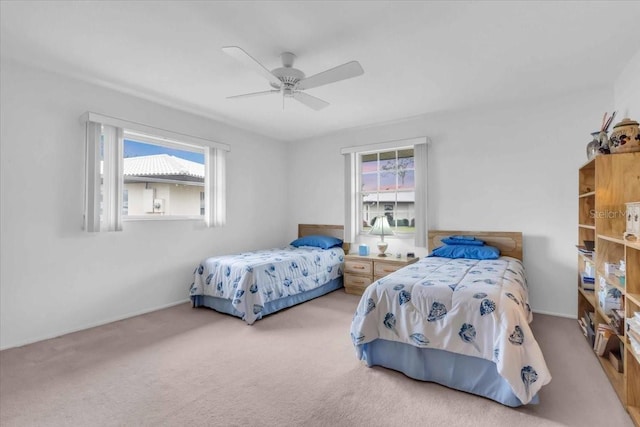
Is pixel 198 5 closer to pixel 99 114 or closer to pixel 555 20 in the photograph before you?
pixel 99 114

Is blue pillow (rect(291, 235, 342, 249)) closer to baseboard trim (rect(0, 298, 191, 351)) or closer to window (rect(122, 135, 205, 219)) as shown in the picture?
window (rect(122, 135, 205, 219))

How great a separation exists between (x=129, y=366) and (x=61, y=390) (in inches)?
16.2

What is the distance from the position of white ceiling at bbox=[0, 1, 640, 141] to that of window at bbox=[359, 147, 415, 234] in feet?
4.25

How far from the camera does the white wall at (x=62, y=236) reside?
2.74 m

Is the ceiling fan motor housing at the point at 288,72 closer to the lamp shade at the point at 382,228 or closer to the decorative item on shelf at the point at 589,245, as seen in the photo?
the lamp shade at the point at 382,228

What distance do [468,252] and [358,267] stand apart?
1.50 m

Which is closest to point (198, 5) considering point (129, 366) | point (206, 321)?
point (129, 366)

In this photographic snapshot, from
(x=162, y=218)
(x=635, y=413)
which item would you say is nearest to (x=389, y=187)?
(x=162, y=218)

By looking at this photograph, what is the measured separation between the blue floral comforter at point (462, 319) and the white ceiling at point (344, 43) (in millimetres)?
1889

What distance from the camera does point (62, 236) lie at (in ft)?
9.92

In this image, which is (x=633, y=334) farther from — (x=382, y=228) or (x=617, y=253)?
(x=382, y=228)

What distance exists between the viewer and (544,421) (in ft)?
5.72

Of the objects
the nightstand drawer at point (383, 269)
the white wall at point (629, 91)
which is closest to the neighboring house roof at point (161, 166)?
the nightstand drawer at point (383, 269)

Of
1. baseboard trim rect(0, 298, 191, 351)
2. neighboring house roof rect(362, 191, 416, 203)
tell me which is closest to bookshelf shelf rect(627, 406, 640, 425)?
neighboring house roof rect(362, 191, 416, 203)
